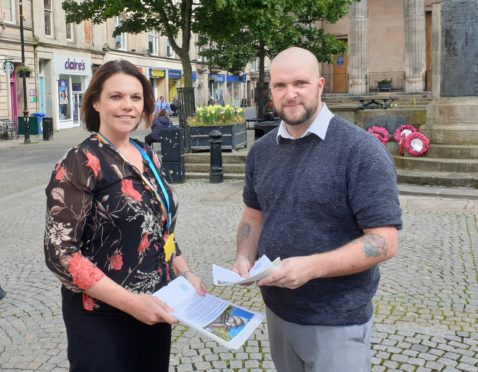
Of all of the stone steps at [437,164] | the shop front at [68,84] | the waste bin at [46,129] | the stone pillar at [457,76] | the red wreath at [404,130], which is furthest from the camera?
the shop front at [68,84]

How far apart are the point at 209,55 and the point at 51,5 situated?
422 inches

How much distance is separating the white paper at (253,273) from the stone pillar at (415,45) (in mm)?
26914

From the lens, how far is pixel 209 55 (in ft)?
94.0

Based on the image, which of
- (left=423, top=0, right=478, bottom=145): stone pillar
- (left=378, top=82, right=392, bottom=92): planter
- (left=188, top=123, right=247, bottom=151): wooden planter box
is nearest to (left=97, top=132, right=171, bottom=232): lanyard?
(left=423, top=0, right=478, bottom=145): stone pillar

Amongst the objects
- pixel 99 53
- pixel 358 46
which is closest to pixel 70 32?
pixel 99 53

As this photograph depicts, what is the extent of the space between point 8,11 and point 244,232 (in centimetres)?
3016

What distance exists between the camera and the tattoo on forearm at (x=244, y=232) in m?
2.54

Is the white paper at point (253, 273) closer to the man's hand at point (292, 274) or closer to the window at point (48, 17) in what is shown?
the man's hand at point (292, 274)

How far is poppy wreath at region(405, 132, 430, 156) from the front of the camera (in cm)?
1191

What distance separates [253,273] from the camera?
199cm

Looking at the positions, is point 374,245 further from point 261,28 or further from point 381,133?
point 261,28

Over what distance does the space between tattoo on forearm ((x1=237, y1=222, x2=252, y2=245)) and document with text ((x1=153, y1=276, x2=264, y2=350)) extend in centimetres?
30

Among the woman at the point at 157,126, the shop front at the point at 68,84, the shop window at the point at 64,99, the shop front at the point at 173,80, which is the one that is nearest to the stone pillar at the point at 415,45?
the woman at the point at 157,126

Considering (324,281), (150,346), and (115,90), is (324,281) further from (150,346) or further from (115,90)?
(115,90)
